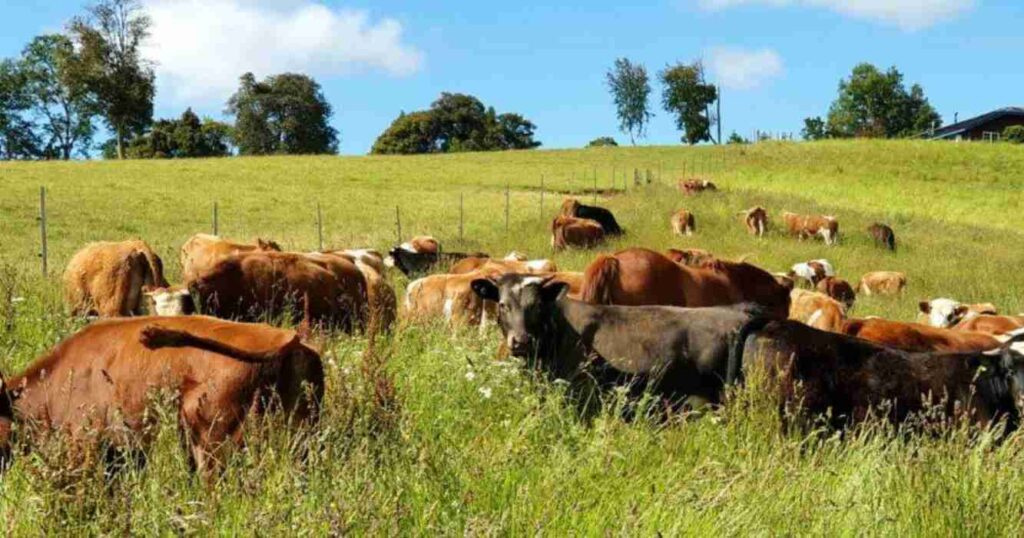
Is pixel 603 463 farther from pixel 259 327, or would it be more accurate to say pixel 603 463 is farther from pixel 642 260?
pixel 642 260

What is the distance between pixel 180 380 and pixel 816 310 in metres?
11.2

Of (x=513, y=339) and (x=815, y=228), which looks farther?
(x=815, y=228)

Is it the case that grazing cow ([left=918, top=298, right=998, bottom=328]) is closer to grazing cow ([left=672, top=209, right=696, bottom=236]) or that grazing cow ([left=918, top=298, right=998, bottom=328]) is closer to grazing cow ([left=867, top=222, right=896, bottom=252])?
grazing cow ([left=672, top=209, right=696, bottom=236])

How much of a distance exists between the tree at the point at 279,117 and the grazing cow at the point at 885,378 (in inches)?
4181

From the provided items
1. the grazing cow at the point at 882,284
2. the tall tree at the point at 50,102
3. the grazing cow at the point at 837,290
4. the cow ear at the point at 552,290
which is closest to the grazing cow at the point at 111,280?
the cow ear at the point at 552,290

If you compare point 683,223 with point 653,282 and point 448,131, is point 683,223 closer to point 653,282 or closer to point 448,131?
point 653,282

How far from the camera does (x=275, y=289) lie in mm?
11328

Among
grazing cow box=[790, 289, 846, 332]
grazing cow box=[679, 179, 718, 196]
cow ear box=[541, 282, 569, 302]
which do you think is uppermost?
grazing cow box=[679, 179, 718, 196]

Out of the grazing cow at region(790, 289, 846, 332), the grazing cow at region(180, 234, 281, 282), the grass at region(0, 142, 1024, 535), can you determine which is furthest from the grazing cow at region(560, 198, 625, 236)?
the grass at region(0, 142, 1024, 535)

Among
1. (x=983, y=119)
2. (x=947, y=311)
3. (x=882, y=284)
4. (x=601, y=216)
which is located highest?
(x=983, y=119)

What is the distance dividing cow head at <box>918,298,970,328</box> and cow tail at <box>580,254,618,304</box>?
20.9ft

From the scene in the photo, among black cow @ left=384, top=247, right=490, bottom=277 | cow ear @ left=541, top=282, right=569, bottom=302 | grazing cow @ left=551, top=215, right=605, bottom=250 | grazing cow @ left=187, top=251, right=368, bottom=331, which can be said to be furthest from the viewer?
grazing cow @ left=551, top=215, right=605, bottom=250

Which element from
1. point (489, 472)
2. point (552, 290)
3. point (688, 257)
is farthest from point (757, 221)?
point (489, 472)

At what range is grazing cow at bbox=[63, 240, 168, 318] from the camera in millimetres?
11875
